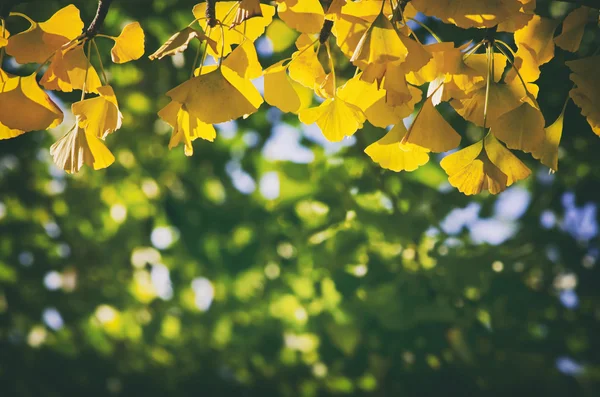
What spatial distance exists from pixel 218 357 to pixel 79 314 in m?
0.65

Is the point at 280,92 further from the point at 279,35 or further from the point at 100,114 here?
the point at 279,35

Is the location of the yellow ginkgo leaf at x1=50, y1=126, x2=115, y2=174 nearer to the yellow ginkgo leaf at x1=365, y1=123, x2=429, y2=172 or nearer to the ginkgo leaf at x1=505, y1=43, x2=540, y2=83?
the yellow ginkgo leaf at x1=365, y1=123, x2=429, y2=172

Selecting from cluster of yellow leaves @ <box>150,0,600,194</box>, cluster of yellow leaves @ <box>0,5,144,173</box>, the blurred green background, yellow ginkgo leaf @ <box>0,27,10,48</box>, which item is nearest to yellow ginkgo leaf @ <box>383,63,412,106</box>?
cluster of yellow leaves @ <box>150,0,600,194</box>

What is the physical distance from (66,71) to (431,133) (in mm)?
394

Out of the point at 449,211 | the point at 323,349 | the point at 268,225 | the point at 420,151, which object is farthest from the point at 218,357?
the point at 420,151

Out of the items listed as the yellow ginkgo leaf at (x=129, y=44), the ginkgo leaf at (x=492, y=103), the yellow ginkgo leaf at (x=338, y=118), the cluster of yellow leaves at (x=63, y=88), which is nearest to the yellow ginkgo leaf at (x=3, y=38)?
the cluster of yellow leaves at (x=63, y=88)

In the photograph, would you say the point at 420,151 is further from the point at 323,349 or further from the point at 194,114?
the point at 323,349

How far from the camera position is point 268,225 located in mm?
1781

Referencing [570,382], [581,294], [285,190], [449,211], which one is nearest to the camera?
[449,211]

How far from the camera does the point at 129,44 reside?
23.2 inches

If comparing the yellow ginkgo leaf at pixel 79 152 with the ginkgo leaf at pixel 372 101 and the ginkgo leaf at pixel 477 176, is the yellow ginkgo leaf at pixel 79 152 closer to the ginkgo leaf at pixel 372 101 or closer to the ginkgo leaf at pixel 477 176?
the ginkgo leaf at pixel 372 101

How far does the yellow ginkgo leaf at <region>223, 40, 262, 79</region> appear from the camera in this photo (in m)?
0.55

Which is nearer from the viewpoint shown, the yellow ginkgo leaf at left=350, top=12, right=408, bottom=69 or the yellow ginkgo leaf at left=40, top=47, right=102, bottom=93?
the yellow ginkgo leaf at left=350, top=12, right=408, bottom=69

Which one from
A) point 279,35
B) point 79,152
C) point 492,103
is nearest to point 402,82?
point 492,103
